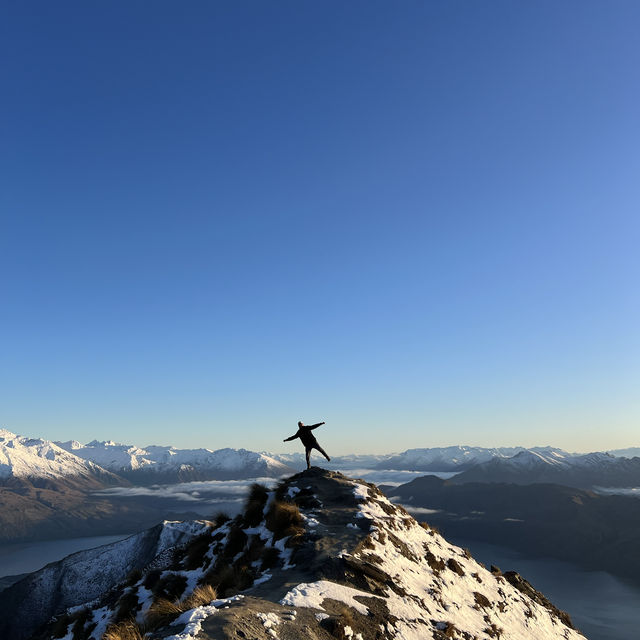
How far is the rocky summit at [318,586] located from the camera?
1191cm

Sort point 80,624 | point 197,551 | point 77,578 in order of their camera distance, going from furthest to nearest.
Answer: point 77,578
point 197,551
point 80,624

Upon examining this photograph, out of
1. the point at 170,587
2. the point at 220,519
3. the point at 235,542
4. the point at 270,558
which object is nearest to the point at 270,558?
the point at 270,558

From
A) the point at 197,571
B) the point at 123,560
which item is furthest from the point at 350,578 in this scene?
the point at 123,560

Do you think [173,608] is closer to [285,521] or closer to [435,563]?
[285,521]

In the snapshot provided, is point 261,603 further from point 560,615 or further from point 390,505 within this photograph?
point 560,615

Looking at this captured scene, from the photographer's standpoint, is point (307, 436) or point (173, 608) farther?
point (307, 436)

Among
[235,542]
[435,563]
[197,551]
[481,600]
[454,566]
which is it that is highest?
[235,542]

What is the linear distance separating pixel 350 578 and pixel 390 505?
1245 cm

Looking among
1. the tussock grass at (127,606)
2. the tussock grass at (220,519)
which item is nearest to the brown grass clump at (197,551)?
the tussock grass at (220,519)

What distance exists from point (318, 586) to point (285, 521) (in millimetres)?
7385

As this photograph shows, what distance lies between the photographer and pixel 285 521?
2169cm

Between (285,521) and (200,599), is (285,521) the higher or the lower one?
the higher one

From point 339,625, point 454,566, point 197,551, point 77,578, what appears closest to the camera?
point 339,625

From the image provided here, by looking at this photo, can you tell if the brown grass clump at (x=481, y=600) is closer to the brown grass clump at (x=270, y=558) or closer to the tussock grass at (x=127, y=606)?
the brown grass clump at (x=270, y=558)
